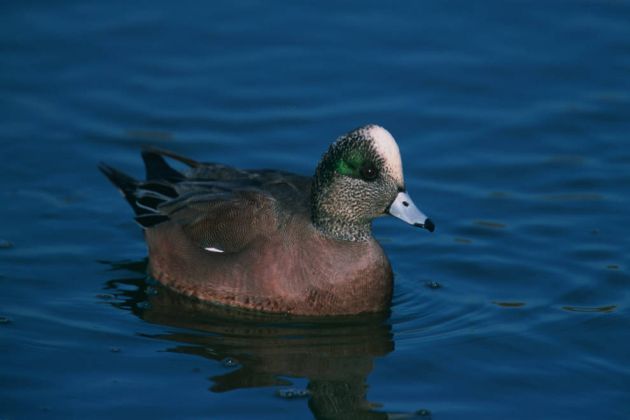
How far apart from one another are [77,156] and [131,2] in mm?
2792

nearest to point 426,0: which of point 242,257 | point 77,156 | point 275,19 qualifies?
point 275,19

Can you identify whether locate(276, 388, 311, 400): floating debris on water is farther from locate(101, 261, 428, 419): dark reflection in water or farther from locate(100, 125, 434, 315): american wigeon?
locate(100, 125, 434, 315): american wigeon

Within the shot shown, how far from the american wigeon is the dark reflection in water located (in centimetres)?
12

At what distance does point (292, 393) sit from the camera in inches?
287

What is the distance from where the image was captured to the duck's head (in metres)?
8.22

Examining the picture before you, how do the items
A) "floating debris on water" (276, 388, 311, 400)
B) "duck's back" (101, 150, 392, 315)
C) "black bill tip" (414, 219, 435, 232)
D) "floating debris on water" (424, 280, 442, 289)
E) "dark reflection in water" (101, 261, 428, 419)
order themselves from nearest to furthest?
"floating debris on water" (276, 388, 311, 400) → "dark reflection in water" (101, 261, 428, 419) → "black bill tip" (414, 219, 435, 232) → "duck's back" (101, 150, 392, 315) → "floating debris on water" (424, 280, 442, 289)

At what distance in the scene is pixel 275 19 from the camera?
41.4 feet

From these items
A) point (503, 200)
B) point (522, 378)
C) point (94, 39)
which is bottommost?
point (522, 378)

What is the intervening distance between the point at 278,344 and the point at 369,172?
1.27m

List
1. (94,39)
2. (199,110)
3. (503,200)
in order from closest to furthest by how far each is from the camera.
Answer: (503,200) → (199,110) → (94,39)

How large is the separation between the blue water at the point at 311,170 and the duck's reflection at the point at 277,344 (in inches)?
0.7

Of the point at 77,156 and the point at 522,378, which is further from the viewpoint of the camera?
the point at 77,156

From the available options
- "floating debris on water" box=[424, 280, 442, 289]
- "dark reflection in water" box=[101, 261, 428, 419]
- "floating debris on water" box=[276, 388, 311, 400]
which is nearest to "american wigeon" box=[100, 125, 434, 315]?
"dark reflection in water" box=[101, 261, 428, 419]

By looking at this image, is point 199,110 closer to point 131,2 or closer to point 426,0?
point 131,2
